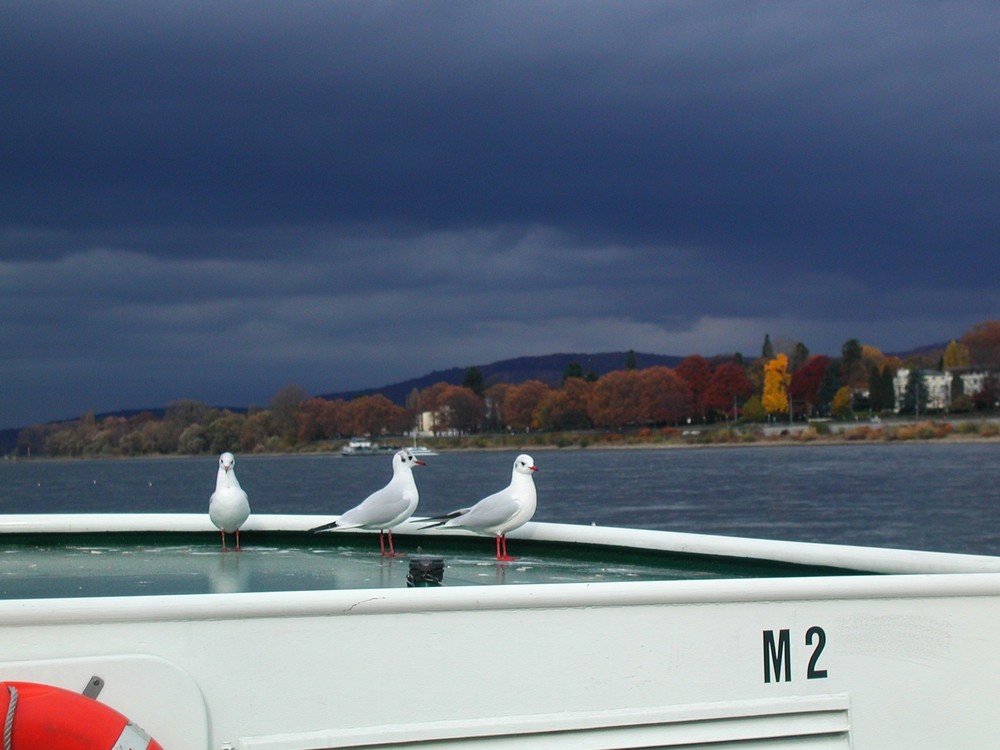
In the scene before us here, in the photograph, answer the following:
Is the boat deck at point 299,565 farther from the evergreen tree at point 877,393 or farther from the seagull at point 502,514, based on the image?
the evergreen tree at point 877,393

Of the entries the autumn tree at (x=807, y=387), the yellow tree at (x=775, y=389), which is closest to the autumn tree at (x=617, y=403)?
the yellow tree at (x=775, y=389)

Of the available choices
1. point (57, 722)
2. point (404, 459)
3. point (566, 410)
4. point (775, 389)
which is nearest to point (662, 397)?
point (566, 410)

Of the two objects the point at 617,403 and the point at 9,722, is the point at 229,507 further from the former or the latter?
the point at 617,403

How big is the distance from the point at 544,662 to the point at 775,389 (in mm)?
161764

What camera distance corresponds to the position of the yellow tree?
525 feet

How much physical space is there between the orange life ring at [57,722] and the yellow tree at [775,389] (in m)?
Answer: 161

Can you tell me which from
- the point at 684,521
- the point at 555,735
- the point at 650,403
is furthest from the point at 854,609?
the point at 650,403

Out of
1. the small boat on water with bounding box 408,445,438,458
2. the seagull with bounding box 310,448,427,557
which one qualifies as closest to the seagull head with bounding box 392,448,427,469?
the small boat on water with bounding box 408,445,438,458

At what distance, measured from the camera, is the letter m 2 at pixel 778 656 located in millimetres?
3504

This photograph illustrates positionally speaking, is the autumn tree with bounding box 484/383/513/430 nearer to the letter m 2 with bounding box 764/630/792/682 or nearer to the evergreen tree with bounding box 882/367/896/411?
the evergreen tree with bounding box 882/367/896/411

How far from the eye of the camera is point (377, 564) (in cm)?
585

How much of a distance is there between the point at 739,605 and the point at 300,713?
1331 mm

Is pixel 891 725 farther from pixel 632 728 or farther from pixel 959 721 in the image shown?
pixel 632 728

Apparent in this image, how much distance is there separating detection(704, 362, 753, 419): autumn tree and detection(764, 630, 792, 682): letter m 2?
158 m
